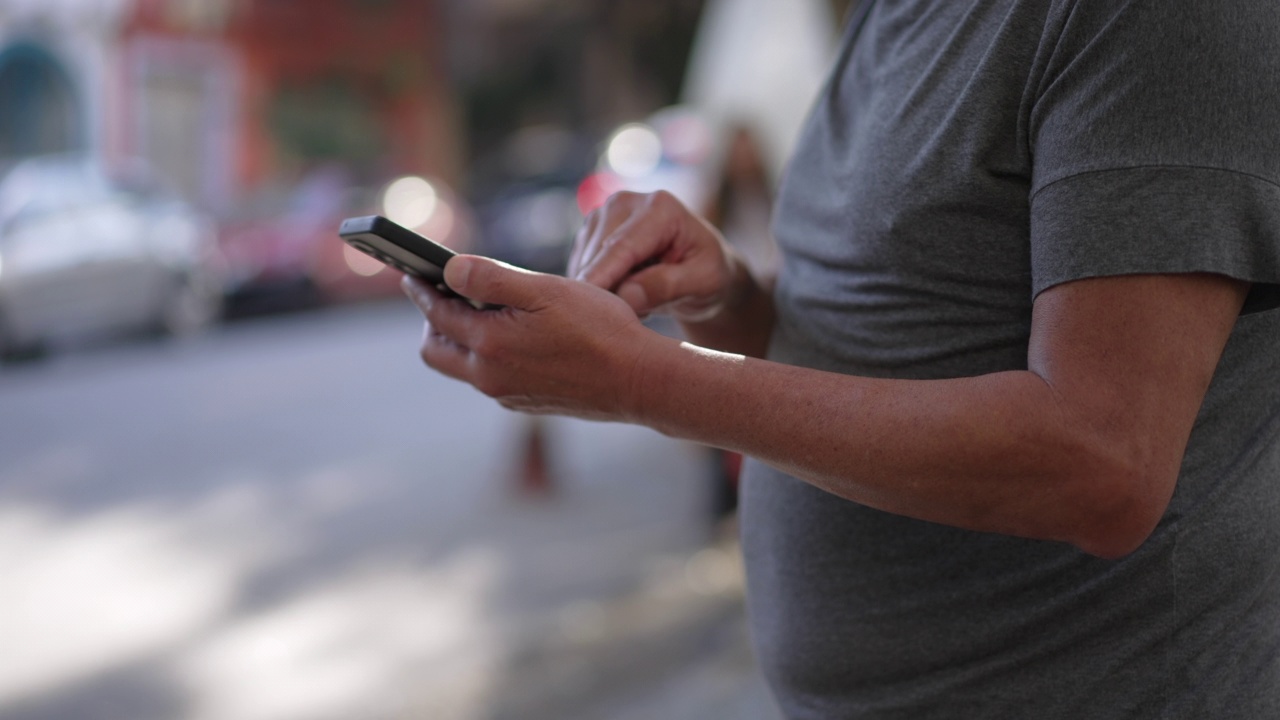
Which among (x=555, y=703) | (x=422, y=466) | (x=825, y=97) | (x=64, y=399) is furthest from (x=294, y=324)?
(x=825, y=97)

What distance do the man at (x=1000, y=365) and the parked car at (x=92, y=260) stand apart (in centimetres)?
1009

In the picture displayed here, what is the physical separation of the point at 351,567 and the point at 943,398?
14.2 feet

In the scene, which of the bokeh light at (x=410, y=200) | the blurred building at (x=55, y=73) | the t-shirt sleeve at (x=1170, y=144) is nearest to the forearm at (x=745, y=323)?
the t-shirt sleeve at (x=1170, y=144)

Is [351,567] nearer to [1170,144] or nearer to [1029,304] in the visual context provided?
[1029,304]

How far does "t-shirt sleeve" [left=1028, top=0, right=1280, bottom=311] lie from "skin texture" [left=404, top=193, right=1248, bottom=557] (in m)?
0.03

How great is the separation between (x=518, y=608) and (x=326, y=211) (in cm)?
1045

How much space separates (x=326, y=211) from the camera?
45.8 ft

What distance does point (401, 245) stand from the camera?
118 cm

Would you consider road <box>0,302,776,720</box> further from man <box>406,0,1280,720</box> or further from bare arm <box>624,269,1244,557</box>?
bare arm <box>624,269,1244,557</box>

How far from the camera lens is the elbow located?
97 centimetres

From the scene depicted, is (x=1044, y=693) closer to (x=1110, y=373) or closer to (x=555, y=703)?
(x=1110, y=373)

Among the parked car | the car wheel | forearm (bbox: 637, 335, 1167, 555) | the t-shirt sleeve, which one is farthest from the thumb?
the car wheel

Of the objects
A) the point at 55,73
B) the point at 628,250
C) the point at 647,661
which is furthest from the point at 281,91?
the point at 628,250

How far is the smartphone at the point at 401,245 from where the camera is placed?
45.9 inches
